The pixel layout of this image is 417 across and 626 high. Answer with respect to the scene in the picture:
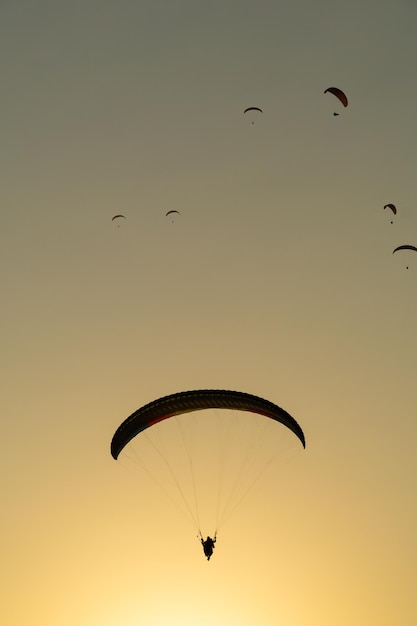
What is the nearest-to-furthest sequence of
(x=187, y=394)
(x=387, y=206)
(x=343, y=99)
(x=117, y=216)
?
(x=187, y=394) → (x=343, y=99) → (x=387, y=206) → (x=117, y=216)

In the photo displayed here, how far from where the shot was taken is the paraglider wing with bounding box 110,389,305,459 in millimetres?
28328

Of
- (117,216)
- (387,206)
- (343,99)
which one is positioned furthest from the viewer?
(117,216)

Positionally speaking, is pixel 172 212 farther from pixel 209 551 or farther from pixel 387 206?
pixel 209 551

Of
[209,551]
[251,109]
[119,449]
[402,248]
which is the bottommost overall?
[209,551]

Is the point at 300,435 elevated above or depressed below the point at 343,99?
below

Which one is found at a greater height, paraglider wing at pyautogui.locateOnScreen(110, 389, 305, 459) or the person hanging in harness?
paraglider wing at pyautogui.locateOnScreen(110, 389, 305, 459)

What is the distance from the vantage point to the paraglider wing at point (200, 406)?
28.3 meters

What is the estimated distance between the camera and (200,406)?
93.7 ft

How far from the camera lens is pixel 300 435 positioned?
29359mm

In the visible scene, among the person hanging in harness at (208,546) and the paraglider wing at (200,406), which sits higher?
the paraglider wing at (200,406)

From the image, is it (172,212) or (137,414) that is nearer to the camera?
(137,414)

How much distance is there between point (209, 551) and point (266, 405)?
837 centimetres

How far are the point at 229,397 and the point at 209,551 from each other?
858 cm

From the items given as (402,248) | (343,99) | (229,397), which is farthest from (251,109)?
A: (229,397)
